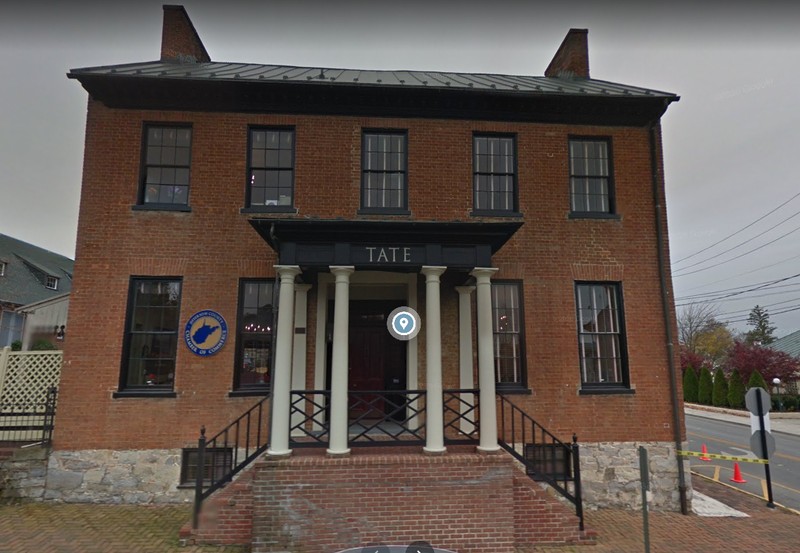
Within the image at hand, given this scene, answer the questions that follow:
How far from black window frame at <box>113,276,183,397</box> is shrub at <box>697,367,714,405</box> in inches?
1356

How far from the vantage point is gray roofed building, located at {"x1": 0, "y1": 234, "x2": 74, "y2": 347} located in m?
24.1

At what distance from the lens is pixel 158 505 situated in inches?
322

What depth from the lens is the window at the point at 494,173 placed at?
384 inches

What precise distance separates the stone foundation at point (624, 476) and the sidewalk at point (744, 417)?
670 inches

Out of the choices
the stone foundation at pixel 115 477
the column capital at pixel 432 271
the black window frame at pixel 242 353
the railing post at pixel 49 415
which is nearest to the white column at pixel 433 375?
the column capital at pixel 432 271

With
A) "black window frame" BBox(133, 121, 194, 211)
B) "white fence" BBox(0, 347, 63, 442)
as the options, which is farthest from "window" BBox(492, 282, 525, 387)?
"white fence" BBox(0, 347, 63, 442)

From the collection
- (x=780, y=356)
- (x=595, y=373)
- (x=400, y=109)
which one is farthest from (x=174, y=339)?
(x=780, y=356)

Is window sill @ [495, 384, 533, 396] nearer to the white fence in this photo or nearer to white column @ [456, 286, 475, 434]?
white column @ [456, 286, 475, 434]

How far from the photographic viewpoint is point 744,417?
24688 millimetres

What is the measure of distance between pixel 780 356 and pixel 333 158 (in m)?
34.9

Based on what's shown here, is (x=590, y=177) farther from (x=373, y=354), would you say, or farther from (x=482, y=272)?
Result: (x=373, y=354)

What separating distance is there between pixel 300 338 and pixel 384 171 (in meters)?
4.06

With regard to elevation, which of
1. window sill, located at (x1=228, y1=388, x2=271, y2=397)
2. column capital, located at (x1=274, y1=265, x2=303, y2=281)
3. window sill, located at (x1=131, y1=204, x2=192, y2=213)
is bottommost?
window sill, located at (x1=228, y1=388, x2=271, y2=397)

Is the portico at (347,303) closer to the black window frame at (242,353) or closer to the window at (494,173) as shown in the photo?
the black window frame at (242,353)
